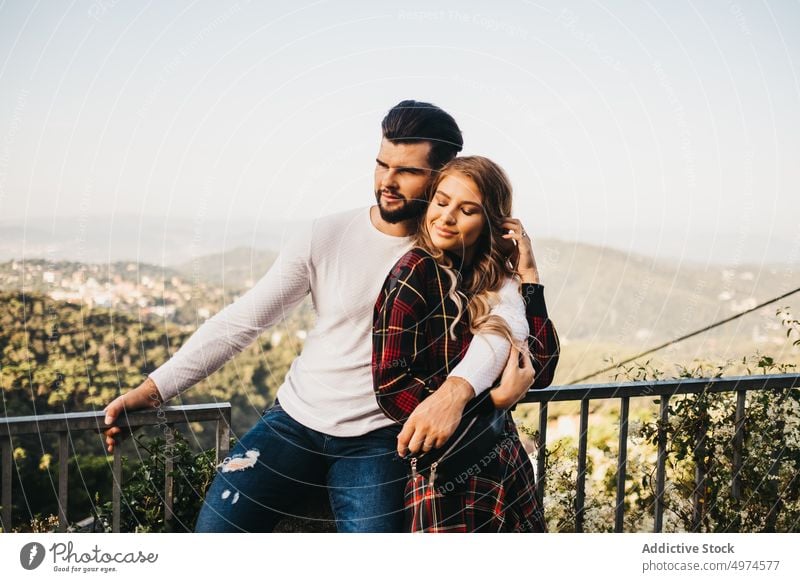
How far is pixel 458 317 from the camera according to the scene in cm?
193

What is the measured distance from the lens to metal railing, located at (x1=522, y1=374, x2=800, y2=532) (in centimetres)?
219

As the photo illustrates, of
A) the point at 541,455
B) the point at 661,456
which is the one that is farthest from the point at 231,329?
the point at 661,456

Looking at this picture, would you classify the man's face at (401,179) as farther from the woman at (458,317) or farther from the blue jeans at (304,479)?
the blue jeans at (304,479)

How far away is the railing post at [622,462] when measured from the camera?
2.27 meters

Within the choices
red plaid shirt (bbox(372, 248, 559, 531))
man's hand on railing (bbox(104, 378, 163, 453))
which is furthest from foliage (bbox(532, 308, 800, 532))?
man's hand on railing (bbox(104, 378, 163, 453))

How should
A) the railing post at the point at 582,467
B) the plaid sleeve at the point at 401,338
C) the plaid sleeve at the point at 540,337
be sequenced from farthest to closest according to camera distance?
the railing post at the point at 582,467, the plaid sleeve at the point at 540,337, the plaid sleeve at the point at 401,338

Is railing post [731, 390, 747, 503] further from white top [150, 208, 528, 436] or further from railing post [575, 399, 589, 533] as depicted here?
white top [150, 208, 528, 436]

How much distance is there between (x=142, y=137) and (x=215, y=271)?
403mm

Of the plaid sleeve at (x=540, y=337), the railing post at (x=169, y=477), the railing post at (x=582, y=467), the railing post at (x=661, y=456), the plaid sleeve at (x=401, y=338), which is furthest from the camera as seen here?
the railing post at (x=661, y=456)

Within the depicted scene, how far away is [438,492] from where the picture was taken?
76.8 inches

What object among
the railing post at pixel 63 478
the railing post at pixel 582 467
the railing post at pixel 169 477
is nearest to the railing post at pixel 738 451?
the railing post at pixel 582 467

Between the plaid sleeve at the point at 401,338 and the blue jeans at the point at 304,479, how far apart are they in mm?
112

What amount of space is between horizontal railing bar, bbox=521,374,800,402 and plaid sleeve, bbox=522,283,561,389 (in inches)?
2.9
